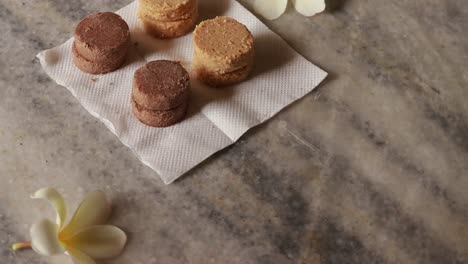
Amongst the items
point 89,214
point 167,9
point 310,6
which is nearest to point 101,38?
point 167,9

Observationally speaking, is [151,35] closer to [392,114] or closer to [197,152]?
[197,152]

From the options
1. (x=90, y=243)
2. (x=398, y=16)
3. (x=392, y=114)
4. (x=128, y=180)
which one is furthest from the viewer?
→ (x=398, y=16)

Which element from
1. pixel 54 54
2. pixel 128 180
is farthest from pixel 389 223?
pixel 54 54

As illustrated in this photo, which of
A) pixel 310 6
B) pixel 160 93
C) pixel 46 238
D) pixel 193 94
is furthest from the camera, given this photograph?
pixel 310 6

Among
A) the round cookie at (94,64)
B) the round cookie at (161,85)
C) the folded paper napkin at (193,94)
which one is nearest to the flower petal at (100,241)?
the folded paper napkin at (193,94)

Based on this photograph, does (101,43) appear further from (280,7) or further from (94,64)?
(280,7)

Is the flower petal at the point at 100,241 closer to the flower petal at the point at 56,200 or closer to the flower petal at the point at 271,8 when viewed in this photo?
the flower petal at the point at 56,200

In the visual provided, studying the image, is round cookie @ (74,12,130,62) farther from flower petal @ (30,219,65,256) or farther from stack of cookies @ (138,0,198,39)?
flower petal @ (30,219,65,256)
